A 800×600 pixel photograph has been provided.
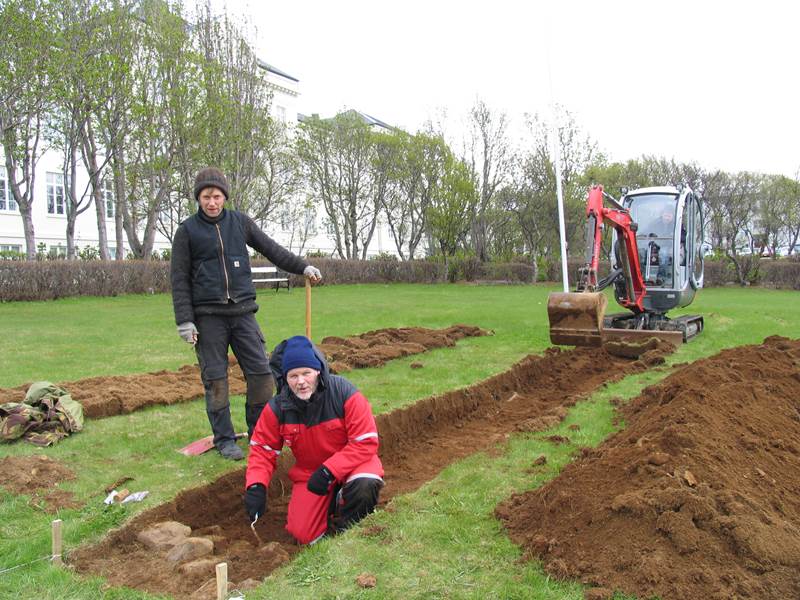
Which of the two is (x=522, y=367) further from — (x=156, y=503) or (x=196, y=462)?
(x=156, y=503)

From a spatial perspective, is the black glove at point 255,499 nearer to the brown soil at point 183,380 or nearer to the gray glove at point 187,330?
the gray glove at point 187,330

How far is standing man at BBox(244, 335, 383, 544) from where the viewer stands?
14.1ft

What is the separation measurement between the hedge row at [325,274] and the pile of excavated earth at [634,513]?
1822cm

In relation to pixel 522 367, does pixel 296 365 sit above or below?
above

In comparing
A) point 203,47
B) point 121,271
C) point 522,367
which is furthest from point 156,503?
point 203,47

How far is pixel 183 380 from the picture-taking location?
817 centimetres

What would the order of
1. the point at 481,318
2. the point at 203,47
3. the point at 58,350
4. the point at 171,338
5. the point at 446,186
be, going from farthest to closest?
the point at 446,186
the point at 203,47
the point at 481,318
the point at 171,338
the point at 58,350

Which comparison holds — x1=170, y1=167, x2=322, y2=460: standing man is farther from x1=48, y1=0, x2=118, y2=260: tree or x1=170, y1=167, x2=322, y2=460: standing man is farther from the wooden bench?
the wooden bench

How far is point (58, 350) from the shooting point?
1062cm

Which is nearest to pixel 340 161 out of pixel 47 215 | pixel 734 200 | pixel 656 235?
pixel 47 215

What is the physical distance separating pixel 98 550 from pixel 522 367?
6718mm

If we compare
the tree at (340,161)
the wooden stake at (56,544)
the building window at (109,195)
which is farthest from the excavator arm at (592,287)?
the tree at (340,161)

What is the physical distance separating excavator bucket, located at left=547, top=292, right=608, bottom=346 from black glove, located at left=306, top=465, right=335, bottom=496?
669cm

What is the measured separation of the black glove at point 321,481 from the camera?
429cm
